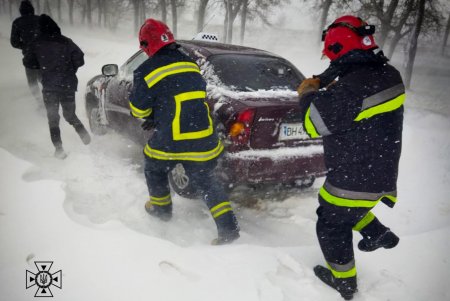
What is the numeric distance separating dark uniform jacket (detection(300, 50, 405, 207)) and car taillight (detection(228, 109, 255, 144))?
0.79 metres

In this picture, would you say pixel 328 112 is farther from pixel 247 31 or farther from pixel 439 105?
pixel 247 31

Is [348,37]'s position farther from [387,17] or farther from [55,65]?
[387,17]

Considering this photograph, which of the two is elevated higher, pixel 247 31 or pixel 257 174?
pixel 257 174

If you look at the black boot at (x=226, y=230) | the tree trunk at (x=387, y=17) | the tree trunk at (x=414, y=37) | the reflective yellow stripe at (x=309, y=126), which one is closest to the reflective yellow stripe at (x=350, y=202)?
the reflective yellow stripe at (x=309, y=126)

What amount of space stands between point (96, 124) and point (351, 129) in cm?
442

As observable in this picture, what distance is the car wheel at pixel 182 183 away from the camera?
314cm

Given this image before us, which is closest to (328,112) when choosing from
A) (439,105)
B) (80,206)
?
(80,206)

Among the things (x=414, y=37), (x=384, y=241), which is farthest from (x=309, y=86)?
(x=414, y=37)

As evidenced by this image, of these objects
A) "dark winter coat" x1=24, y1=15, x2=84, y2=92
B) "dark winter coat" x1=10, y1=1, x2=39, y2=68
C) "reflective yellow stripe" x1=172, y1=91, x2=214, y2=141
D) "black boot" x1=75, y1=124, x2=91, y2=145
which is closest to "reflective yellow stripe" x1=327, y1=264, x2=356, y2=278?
"reflective yellow stripe" x1=172, y1=91, x2=214, y2=141

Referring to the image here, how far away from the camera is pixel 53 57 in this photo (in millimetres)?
4113

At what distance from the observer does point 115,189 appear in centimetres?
346

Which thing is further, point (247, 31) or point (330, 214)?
point (247, 31)

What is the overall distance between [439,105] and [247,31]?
109 feet

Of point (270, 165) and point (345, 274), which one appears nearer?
point (345, 274)
